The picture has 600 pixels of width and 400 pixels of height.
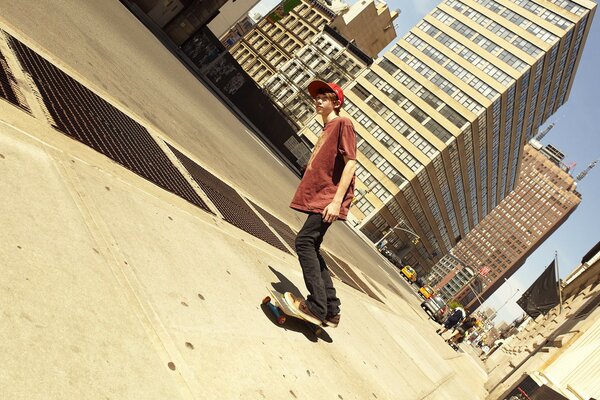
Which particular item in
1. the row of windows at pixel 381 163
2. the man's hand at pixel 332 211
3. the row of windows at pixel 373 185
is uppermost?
the row of windows at pixel 381 163

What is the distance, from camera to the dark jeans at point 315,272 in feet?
10.0

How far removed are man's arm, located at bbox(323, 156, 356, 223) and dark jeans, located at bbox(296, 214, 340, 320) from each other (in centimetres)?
11

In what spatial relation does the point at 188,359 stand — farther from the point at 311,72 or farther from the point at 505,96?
the point at 311,72

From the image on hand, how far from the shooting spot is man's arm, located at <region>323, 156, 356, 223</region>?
10.1 feet

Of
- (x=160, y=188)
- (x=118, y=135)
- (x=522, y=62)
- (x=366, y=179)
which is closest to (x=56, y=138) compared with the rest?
(x=160, y=188)

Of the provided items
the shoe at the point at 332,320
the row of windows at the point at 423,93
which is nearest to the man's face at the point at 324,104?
the shoe at the point at 332,320

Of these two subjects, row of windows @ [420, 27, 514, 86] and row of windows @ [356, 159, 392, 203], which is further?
row of windows @ [420, 27, 514, 86]

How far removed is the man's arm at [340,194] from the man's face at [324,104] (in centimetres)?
51

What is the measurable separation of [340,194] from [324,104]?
0.87 metres

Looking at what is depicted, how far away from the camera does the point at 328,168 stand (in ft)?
10.7

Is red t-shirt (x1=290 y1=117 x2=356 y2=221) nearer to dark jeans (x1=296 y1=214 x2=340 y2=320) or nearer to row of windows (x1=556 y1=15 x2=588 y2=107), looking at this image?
dark jeans (x1=296 y1=214 x2=340 y2=320)

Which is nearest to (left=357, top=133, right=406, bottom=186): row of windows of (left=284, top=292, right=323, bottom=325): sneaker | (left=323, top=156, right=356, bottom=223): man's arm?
(left=323, top=156, right=356, bottom=223): man's arm

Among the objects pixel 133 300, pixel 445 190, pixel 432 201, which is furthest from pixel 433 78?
pixel 133 300

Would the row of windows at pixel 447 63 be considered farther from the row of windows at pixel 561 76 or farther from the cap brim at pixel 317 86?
the cap brim at pixel 317 86
